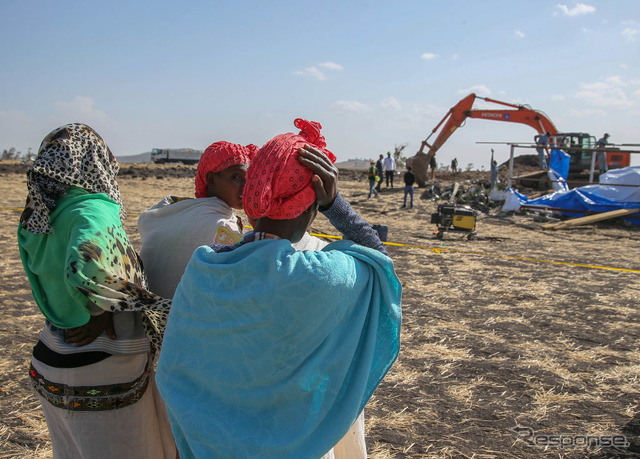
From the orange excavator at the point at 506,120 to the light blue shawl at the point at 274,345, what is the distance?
1849 cm

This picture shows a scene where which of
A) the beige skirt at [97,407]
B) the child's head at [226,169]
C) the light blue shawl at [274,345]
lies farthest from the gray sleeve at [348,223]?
the beige skirt at [97,407]

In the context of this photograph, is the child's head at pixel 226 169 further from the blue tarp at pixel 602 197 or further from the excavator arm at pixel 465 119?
the excavator arm at pixel 465 119

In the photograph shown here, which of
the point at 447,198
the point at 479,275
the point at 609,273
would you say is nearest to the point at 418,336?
the point at 479,275

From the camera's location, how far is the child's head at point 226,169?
2418mm

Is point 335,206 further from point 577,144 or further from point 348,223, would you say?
point 577,144

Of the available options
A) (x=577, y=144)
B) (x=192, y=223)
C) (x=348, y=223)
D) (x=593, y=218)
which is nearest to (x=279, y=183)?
(x=348, y=223)

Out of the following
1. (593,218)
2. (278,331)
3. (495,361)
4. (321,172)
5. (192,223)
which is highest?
(321,172)

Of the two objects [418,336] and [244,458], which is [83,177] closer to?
[244,458]

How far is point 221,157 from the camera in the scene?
2.41m

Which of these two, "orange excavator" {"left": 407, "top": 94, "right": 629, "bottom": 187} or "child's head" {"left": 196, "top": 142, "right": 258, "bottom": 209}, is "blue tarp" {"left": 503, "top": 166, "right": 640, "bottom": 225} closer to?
"orange excavator" {"left": 407, "top": 94, "right": 629, "bottom": 187}

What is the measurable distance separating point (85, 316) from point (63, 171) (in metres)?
0.58

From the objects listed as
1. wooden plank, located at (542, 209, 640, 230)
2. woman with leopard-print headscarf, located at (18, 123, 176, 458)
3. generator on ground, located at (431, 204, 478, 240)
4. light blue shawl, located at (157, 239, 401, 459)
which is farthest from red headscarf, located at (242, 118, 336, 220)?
wooden plank, located at (542, 209, 640, 230)

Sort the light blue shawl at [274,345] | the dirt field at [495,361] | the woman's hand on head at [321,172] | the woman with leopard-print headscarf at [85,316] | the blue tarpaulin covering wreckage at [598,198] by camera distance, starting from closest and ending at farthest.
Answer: the light blue shawl at [274,345] → the woman's hand on head at [321,172] → the woman with leopard-print headscarf at [85,316] → the dirt field at [495,361] → the blue tarpaulin covering wreckage at [598,198]

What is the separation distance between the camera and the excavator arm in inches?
766
